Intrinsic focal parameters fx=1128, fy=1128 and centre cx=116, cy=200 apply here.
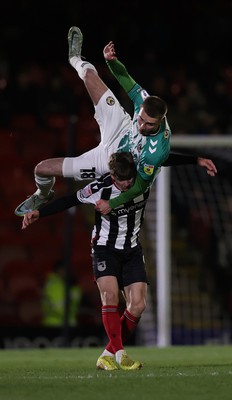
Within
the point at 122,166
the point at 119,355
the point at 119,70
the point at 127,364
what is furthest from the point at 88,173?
the point at 127,364

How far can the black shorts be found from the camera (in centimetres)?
895

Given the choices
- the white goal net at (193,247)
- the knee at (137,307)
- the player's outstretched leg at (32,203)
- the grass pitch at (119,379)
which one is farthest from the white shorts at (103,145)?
the white goal net at (193,247)

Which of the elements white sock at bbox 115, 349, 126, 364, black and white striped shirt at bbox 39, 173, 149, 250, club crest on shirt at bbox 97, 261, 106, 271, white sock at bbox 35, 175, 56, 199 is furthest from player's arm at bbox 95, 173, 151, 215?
white sock at bbox 115, 349, 126, 364

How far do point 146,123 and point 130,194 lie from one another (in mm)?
559

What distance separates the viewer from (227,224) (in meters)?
15.6

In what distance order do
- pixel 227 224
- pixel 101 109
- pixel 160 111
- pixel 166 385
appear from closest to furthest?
pixel 166 385 → pixel 160 111 → pixel 101 109 → pixel 227 224

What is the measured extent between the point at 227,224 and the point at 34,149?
3.07m

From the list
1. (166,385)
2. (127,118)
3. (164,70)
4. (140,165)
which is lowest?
(166,385)

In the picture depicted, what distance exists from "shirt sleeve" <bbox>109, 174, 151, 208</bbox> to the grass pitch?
1.29 meters

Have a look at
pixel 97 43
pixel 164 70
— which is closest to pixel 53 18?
pixel 97 43

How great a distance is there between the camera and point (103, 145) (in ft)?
30.6

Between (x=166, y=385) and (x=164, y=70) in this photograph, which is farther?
(x=164, y=70)

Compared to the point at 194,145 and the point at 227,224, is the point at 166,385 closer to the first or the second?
the point at 194,145

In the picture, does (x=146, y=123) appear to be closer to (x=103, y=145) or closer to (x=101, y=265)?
(x=103, y=145)
